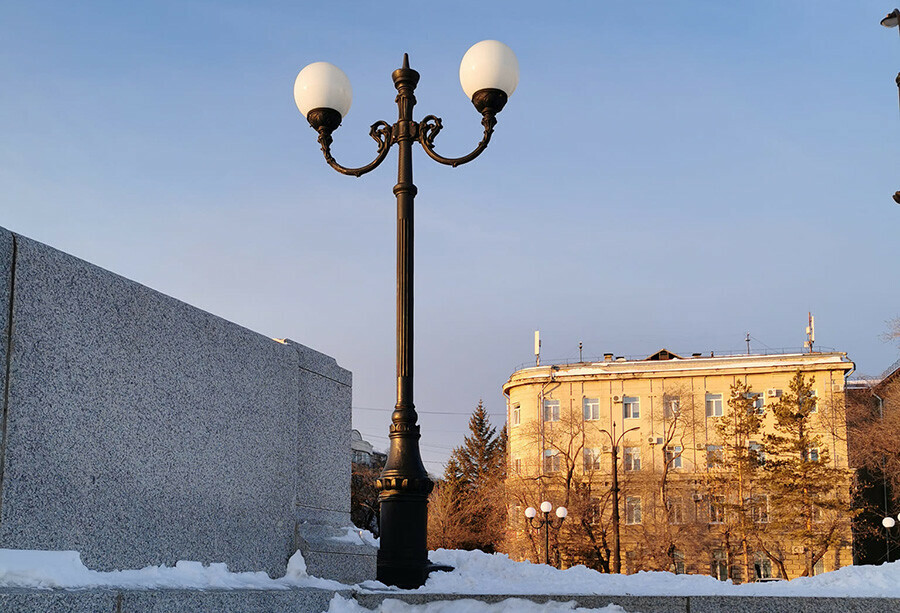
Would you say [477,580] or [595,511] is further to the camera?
[595,511]

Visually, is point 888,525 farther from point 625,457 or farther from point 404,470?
point 404,470

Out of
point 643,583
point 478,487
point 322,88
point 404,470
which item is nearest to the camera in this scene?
point 643,583

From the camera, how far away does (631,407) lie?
5275 cm

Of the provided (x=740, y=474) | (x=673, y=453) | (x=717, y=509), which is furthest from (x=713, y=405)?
(x=740, y=474)

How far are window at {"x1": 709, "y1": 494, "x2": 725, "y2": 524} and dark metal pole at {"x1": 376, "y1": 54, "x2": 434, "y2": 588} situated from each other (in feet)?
132

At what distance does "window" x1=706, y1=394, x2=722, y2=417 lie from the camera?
52.2 m

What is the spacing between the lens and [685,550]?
45156 millimetres

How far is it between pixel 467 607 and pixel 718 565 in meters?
46.6

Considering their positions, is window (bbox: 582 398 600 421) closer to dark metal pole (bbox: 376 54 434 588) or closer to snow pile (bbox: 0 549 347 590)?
dark metal pole (bbox: 376 54 434 588)

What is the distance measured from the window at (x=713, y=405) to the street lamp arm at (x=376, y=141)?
154ft

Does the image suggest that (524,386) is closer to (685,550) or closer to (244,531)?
(685,550)

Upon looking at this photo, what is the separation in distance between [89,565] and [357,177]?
4.33 meters

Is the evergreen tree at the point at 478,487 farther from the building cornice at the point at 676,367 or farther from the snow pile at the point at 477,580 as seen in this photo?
the snow pile at the point at 477,580

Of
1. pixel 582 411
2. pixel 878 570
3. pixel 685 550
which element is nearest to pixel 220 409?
pixel 878 570
